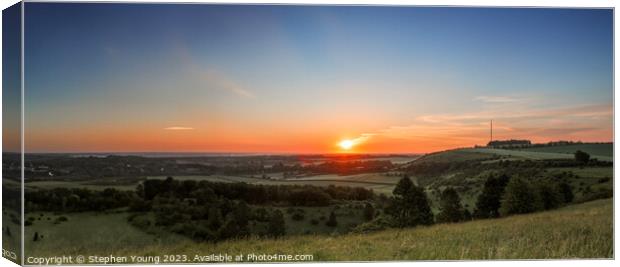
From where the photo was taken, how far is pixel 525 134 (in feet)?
43.9

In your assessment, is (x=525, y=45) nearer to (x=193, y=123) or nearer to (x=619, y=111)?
(x=619, y=111)

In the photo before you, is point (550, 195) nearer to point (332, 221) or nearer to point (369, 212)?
point (369, 212)

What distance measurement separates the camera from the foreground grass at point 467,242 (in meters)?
13.0

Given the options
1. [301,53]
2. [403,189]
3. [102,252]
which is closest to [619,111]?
[403,189]

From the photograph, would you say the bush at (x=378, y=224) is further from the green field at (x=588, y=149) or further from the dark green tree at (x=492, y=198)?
the green field at (x=588, y=149)

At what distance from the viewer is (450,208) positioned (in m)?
13.5

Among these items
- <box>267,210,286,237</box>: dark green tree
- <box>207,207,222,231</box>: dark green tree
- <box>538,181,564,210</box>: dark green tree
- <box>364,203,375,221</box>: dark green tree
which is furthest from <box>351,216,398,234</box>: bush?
<box>538,181,564,210</box>: dark green tree

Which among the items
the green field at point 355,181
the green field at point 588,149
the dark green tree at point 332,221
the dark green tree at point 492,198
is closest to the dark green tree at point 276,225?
the green field at point 355,181

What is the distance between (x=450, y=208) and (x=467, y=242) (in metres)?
0.70

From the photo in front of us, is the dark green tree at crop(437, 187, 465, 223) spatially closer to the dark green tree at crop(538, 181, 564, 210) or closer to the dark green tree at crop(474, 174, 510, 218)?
the dark green tree at crop(474, 174, 510, 218)

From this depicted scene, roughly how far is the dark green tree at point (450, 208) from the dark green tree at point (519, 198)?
750mm

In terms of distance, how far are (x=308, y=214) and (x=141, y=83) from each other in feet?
11.8

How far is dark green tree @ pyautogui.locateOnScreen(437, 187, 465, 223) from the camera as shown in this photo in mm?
13461

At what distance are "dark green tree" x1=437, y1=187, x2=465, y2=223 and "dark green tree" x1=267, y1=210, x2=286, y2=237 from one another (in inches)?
109
